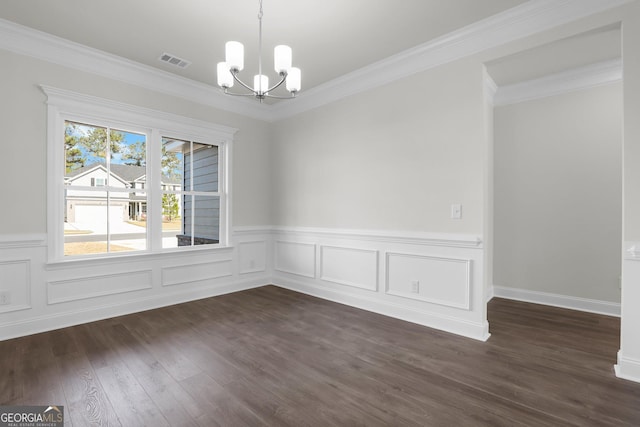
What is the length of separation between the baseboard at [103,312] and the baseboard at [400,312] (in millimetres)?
1153

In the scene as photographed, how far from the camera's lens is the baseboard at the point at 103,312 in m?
3.05

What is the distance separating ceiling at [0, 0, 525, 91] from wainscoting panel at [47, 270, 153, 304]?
8.28ft

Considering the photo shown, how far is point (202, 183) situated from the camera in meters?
4.53

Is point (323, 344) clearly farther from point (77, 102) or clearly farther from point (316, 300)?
point (77, 102)

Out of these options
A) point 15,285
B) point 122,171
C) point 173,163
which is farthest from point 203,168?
point 15,285

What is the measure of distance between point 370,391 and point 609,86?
4274 millimetres

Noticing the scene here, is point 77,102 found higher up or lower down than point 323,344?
higher up

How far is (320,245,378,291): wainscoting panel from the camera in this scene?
3.90 m

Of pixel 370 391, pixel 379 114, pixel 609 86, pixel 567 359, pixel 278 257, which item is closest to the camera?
pixel 370 391

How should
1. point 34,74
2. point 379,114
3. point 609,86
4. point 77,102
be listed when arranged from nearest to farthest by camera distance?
1. point 34,74
2. point 77,102
3. point 609,86
4. point 379,114

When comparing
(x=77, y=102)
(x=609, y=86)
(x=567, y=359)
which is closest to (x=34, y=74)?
(x=77, y=102)

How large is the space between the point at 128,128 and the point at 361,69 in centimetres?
293

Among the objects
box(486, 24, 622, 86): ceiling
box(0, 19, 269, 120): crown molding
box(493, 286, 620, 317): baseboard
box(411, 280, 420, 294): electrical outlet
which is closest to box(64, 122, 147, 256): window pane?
box(0, 19, 269, 120): crown molding

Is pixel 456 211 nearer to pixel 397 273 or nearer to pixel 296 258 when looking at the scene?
pixel 397 273
